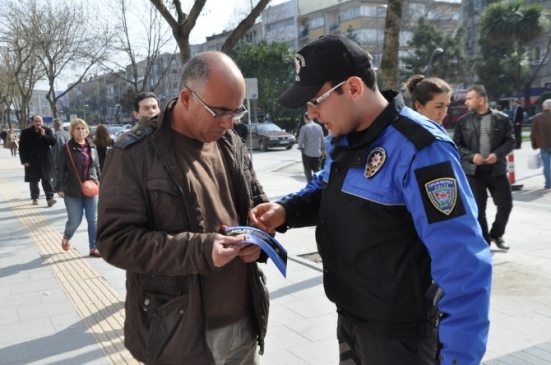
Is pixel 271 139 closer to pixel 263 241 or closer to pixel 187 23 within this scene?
pixel 187 23

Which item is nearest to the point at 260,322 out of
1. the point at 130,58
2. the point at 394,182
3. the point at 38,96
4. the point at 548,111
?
the point at 394,182

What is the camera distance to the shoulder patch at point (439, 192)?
1.65m

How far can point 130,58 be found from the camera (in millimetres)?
23594

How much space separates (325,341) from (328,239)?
2.17 metres

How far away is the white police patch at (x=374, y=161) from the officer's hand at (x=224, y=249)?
522 mm

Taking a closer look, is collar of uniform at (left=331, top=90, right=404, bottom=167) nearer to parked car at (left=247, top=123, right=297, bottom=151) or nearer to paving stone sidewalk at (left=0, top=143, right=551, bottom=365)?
paving stone sidewalk at (left=0, top=143, right=551, bottom=365)

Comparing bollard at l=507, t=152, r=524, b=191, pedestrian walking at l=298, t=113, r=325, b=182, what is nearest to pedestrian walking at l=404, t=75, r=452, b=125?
pedestrian walking at l=298, t=113, r=325, b=182

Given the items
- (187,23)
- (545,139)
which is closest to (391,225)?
(187,23)

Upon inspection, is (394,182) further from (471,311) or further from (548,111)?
(548,111)

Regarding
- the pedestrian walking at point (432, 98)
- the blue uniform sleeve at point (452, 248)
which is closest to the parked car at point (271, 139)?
the pedestrian walking at point (432, 98)

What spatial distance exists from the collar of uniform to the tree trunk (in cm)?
419

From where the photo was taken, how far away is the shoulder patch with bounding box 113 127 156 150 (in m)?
2.01

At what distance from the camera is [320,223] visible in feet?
6.79

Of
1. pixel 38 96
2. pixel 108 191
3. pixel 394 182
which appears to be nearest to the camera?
pixel 394 182
